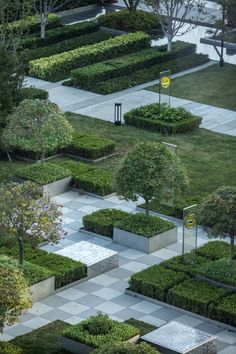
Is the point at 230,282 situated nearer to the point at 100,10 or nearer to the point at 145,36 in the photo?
the point at 145,36

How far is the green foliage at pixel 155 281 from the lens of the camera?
3806 centimetres

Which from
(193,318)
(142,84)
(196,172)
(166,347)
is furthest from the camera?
(142,84)

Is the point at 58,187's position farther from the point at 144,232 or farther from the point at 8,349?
the point at 8,349

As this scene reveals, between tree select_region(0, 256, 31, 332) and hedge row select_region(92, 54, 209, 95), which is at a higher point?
tree select_region(0, 256, 31, 332)

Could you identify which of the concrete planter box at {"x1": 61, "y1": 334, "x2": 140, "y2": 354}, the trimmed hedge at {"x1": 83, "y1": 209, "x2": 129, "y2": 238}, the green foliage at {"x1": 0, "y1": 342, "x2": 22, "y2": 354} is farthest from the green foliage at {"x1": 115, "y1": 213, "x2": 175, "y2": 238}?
the green foliage at {"x1": 0, "y1": 342, "x2": 22, "y2": 354}

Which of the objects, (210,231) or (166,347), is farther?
(210,231)

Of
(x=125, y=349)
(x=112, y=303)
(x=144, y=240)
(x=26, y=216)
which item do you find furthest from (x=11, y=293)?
(x=144, y=240)

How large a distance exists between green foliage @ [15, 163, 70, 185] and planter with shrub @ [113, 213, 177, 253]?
14.5 ft

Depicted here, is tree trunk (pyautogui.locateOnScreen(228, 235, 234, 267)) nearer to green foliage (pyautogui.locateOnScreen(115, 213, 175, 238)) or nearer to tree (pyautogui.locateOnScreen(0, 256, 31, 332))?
green foliage (pyautogui.locateOnScreen(115, 213, 175, 238))

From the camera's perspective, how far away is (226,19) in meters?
65.4

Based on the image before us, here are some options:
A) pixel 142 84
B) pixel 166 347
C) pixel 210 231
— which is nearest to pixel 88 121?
pixel 142 84

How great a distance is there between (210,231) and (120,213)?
5.45 metres

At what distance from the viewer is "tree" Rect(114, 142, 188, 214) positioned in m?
41.1

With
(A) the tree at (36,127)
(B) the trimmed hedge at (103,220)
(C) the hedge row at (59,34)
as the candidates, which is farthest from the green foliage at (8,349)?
(C) the hedge row at (59,34)
